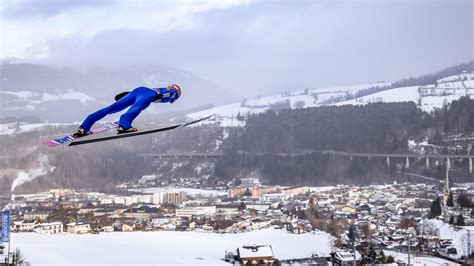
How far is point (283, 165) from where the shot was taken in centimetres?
4031

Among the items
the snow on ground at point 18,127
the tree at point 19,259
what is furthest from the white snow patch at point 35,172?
the tree at point 19,259

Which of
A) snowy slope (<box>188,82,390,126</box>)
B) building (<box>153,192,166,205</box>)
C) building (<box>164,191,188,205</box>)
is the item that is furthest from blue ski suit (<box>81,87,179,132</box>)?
snowy slope (<box>188,82,390,126</box>)

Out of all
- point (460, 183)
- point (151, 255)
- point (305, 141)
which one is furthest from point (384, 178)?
point (151, 255)

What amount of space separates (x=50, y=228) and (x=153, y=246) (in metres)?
4.90

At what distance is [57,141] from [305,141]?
39.8m

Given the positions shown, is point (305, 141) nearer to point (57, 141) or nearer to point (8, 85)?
point (8, 85)

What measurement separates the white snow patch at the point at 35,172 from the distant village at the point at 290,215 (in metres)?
0.76

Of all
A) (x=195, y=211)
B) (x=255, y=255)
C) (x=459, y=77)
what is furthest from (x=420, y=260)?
(x=459, y=77)

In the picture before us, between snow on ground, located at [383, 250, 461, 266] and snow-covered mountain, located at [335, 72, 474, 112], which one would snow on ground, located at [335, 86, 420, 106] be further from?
snow on ground, located at [383, 250, 461, 266]

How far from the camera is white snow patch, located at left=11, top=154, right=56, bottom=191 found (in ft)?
104

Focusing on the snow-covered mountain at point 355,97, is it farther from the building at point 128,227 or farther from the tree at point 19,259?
the tree at point 19,259

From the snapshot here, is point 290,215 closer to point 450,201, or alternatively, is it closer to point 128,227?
point 450,201

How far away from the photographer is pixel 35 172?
3234 cm

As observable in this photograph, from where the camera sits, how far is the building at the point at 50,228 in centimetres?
2330
